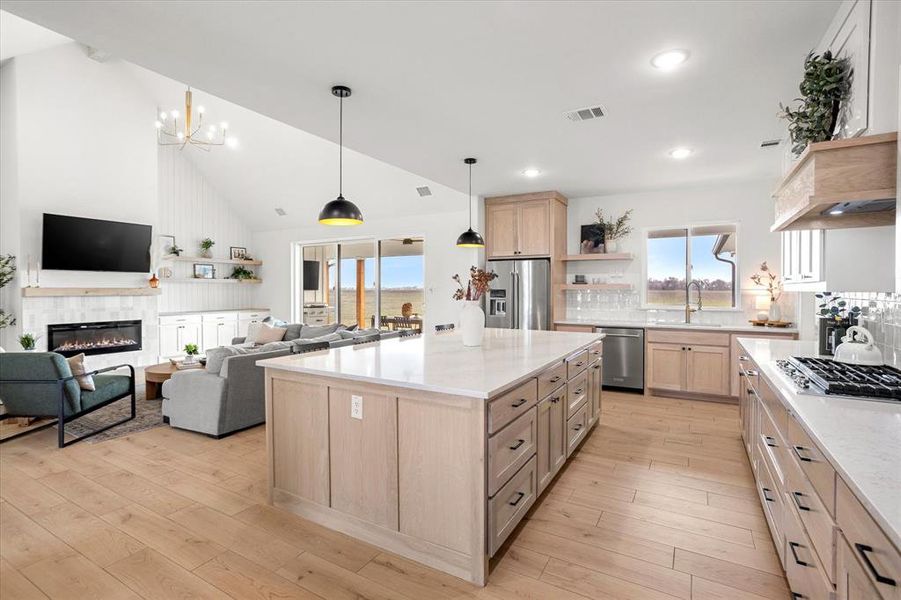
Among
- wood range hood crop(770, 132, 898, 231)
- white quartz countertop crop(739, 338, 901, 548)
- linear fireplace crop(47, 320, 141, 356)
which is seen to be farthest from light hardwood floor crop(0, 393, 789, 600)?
linear fireplace crop(47, 320, 141, 356)

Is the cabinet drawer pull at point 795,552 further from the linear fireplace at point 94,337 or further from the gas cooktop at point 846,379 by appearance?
the linear fireplace at point 94,337

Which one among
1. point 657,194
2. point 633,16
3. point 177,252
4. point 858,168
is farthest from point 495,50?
point 177,252

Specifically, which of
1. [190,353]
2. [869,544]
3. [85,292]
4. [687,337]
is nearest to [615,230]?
[687,337]

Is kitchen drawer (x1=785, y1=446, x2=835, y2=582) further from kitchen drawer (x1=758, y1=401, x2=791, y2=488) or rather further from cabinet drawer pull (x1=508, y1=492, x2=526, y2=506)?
cabinet drawer pull (x1=508, y1=492, x2=526, y2=506)

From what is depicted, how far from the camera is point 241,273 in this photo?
30.2ft

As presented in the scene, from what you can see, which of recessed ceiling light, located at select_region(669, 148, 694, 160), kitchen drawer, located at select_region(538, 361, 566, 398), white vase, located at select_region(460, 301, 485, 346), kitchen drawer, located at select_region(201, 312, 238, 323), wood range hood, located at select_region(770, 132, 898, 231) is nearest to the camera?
wood range hood, located at select_region(770, 132, 898, 231)

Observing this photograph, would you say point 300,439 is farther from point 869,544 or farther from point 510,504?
point 869,544

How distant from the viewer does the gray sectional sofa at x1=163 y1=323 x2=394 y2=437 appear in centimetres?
393

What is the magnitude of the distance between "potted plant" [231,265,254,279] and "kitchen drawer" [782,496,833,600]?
9.40 meters

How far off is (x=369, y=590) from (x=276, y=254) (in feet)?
27.6

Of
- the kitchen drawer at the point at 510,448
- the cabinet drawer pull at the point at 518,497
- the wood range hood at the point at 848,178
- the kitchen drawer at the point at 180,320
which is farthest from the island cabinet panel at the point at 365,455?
the kitchen drawer at the point at 180,320

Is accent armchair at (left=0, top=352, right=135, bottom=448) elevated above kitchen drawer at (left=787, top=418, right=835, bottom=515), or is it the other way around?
kitchen drawer at (left=787, top=418, right=835, bottom=515)

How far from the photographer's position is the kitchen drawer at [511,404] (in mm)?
2051

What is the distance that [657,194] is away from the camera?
6004mm
